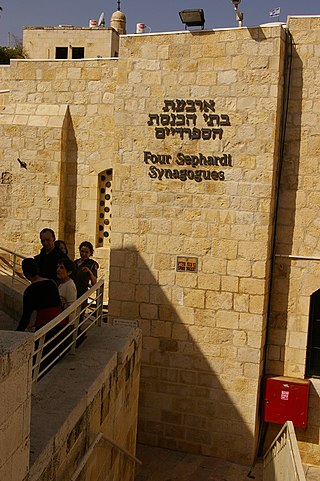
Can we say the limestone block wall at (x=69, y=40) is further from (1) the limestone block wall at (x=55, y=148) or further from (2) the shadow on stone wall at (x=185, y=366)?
(2) the shadow on stone wall at (x=185, y=366)

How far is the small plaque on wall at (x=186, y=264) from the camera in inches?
322

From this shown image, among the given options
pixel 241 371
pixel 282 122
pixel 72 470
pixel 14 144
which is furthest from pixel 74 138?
pixel 72 470

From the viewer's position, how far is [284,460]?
6680mm

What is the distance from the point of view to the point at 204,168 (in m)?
8.03

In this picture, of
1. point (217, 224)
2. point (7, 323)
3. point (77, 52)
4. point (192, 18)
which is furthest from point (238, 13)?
point (77, 52)

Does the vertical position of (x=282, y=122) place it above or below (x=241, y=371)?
above

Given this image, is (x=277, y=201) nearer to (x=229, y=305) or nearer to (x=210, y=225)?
(x=210, y=225)

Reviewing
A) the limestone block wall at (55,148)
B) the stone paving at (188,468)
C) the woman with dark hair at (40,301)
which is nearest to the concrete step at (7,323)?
the stone paving at (188,468)

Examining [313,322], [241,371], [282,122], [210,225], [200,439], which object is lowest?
[200,439]

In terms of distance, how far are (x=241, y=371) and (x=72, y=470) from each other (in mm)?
4357

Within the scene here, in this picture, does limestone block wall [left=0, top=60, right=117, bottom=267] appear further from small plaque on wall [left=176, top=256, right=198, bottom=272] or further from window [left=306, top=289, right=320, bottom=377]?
window [left=306, top=289, right=320, bottom=377]

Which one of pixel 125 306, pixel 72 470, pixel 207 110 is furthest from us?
pixel 125 306

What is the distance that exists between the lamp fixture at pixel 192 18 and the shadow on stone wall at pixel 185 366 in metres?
3.37

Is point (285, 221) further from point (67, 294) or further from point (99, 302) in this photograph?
point (67, 294)
